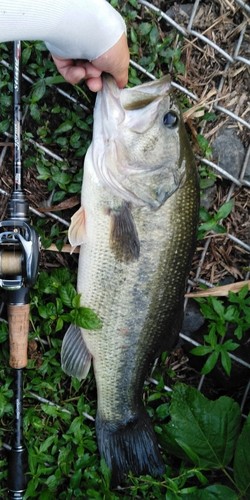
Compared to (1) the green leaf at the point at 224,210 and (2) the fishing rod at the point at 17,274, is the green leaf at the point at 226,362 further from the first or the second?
(2) the fishing rod at the point at 17,274

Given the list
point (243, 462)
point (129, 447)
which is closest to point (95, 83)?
point (129, 447)

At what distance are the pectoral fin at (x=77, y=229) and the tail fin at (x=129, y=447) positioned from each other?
0.76 m

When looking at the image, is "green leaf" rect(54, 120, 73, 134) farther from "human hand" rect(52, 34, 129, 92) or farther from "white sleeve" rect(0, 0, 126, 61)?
"white sleeve" rect(0, 0, 126, 61)

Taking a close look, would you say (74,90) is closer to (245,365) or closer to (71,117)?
(71,117)

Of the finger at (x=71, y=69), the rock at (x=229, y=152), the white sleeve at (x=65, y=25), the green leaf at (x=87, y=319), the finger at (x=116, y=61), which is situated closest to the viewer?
the white sleeve at (x=65, y=25)

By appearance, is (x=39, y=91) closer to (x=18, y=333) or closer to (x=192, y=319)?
(x=18, y=333)

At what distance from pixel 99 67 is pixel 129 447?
149 cm

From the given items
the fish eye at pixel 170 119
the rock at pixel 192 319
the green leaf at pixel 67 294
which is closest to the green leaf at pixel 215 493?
the rock at pixel 192 319

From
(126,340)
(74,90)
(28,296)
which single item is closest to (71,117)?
(74,90)

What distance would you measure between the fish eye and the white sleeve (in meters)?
0.37

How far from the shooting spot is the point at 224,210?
250 cm

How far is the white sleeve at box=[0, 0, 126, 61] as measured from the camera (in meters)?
1.53

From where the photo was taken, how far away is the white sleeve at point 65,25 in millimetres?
1534

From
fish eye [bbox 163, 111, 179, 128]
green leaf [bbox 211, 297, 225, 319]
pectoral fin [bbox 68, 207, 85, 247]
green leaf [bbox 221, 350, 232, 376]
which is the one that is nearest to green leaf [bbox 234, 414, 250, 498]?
green leaf [bbox 221, 350, 232, 376]
